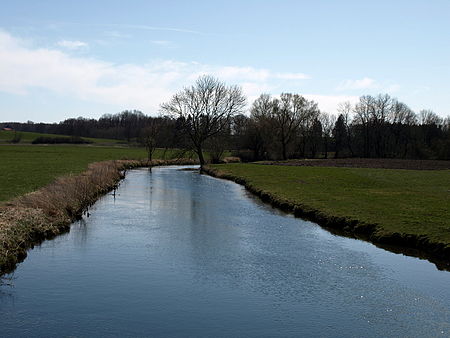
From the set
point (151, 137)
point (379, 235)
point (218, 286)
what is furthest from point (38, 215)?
point (151, 137)

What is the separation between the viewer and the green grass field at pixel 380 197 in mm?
17656

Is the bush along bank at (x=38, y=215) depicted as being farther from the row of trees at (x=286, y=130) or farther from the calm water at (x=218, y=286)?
the row of trees at (x=286, y=130)

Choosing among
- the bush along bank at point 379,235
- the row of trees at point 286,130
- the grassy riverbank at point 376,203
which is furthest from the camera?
the row of trees at point 286,130

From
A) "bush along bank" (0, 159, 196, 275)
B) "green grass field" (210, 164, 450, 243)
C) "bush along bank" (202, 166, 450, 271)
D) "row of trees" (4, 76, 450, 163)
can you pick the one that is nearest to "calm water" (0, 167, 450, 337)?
"bush along bank" (0, 159, 196, 275)

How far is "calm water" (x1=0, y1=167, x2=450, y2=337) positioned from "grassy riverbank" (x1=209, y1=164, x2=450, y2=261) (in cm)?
137

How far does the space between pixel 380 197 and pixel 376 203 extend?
2715mm

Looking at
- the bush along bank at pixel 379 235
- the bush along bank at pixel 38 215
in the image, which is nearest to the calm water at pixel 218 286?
the bush along bank at pixel 38 215

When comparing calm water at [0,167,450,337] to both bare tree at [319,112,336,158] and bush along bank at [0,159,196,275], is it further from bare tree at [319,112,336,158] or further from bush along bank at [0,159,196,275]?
bare tree at [319,112,336,158]

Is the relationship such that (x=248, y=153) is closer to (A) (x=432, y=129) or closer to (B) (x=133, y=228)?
(A) (x=432, y=129)

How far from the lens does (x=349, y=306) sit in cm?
1055

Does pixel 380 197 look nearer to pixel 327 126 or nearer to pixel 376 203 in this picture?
pixel 376 203

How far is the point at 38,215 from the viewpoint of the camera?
17.2 meters

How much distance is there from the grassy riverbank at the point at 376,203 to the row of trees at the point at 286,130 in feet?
90.9

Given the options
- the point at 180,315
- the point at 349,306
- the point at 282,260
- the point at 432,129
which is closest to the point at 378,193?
the point at 282,260
